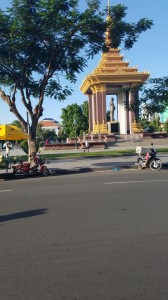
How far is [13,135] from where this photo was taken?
16750mm

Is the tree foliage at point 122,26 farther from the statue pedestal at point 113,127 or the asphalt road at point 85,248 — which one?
the statue pedestal at point 113,127

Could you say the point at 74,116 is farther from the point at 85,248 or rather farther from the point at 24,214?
the point at 85,248

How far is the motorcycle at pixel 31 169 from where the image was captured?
16.0m

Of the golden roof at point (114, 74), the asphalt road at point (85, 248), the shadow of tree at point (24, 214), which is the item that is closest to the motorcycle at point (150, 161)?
the asphalt road at point (85, 248)

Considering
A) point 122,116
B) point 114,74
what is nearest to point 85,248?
point 114,74

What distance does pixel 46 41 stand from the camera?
711 inches

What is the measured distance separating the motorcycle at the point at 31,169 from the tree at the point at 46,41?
8.24ft

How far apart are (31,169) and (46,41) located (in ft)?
19.8

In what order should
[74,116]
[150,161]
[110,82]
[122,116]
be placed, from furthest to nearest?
[74,116]
[122,116]
[110,82]
[150,161]

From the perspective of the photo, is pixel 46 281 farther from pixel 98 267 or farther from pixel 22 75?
pixel 22 75

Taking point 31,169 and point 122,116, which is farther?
point 122,116

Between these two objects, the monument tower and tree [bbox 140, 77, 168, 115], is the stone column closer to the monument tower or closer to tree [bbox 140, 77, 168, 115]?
the monument tower

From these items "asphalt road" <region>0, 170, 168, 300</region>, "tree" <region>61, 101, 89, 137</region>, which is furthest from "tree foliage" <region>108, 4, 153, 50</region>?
"tree" <region>61, 101, 89, 137</region>

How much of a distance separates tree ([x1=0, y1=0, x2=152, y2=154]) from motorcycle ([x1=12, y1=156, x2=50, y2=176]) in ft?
8.24
